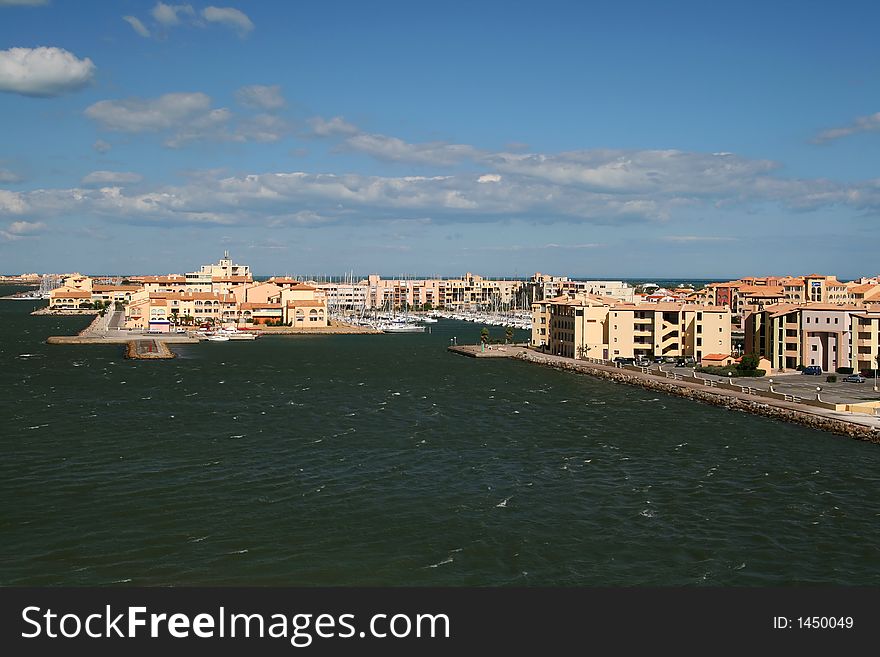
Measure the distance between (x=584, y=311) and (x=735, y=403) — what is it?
1682 centimetres

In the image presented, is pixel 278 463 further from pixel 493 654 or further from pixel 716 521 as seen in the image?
pixel 493 654

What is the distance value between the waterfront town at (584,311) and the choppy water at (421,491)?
11564mm

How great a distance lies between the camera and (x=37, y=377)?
36.7m

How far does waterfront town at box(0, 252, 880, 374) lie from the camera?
39062 mm

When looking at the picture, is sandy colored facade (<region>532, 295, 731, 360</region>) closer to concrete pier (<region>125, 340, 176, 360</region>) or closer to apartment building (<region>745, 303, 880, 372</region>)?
apartment building (<region>745, 303, 880, 372</region>)

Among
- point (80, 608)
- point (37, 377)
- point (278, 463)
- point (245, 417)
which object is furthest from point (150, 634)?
point (37, 377)

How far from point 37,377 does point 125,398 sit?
27.4 ft

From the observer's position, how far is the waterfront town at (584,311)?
128ft

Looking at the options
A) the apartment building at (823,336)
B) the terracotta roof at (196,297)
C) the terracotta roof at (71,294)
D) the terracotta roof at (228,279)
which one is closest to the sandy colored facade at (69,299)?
the terracotta roof at (71,294)

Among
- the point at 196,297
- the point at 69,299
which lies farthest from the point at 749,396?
the point at 69,299

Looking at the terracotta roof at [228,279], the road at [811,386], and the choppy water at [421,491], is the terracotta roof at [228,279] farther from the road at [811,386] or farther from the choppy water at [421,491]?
the road at [811,386]

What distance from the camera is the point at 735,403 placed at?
29266 mm

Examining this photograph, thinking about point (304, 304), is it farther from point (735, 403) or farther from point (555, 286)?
point (735, 403)

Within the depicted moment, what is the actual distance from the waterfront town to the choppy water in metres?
11.6
